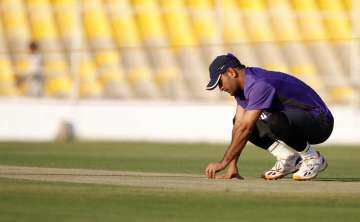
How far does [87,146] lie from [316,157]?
1175cm

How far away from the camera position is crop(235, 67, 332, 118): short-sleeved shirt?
12.5 metres

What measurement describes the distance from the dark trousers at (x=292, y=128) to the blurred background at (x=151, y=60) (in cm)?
1458

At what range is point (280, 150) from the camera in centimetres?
1345

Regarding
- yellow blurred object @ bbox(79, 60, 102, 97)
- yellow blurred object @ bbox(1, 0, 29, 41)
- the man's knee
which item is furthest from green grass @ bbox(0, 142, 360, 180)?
yellow blurred object @ bbox(1, 0, 29, 41)

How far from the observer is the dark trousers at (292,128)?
Answer: 12984 mm

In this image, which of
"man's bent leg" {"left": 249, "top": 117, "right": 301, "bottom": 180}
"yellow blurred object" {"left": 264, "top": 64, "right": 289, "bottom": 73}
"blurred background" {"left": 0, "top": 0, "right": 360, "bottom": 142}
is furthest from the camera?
"yellow blurred object" {"left": 264, "top": 64, "right": 289, "bottom": 73}

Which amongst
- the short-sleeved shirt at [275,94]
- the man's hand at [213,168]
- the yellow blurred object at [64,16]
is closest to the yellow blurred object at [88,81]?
the yellow blurred object at [64,16]

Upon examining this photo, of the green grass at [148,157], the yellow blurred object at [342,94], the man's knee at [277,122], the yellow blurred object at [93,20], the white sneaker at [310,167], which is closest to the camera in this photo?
the man's knee at [277,122]

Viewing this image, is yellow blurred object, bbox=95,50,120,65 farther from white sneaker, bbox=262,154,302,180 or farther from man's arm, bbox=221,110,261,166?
man's arm, bbox=221,110,261,166

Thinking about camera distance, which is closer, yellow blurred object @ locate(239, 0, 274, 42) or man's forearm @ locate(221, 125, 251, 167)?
man's forearm @ locate(221, 125, 251, 167)

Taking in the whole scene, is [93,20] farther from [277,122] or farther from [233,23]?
[277,122]

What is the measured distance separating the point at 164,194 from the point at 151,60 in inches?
881

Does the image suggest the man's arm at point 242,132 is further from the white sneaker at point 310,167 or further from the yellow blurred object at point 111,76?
the yellow blurred object at point 111,76

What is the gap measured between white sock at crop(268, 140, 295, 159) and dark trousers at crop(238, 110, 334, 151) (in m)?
A: 0.07
